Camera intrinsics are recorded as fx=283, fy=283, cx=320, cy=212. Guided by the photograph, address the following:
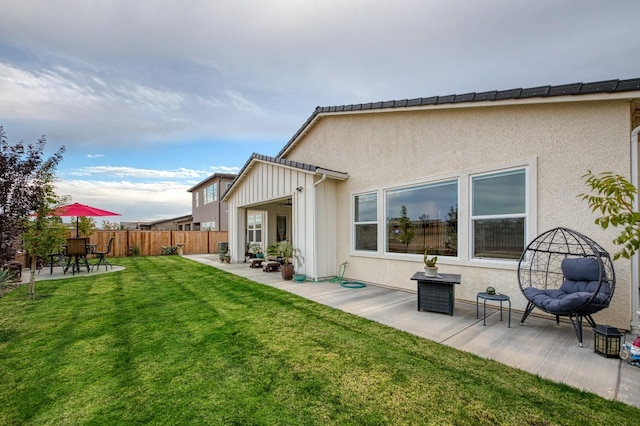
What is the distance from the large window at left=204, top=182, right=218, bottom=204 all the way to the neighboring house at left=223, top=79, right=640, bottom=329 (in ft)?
53.0

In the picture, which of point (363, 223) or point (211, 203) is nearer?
point (363, 223)

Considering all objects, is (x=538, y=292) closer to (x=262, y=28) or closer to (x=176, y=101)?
(x=262, y=28)

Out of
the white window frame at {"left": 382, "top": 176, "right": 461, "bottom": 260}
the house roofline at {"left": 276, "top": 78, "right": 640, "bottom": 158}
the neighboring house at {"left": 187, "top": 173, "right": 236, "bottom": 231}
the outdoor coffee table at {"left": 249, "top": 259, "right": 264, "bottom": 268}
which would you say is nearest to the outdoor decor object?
the white window frame at {"left": 382, "top": 176, "right": 461, "bottom": 260}

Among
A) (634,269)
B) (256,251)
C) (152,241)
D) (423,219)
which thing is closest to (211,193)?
(152,241)

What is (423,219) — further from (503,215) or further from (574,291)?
(574,291)

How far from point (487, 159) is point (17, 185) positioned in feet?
29.9

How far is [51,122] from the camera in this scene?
10.5m

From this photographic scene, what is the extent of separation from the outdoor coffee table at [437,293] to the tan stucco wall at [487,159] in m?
1.11

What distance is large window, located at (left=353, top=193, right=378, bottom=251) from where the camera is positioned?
8.41 metres

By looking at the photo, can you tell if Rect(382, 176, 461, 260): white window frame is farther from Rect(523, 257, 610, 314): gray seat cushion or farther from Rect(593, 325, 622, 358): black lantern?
Rect(593, 325, 622, 358): black lantern

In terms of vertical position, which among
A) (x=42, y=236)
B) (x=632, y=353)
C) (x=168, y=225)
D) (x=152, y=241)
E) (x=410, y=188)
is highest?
(x=410, y=188)

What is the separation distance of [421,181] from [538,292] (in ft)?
11.0

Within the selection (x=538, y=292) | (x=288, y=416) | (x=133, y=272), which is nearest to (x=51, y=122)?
(x=133, y=272)

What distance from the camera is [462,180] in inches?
246
